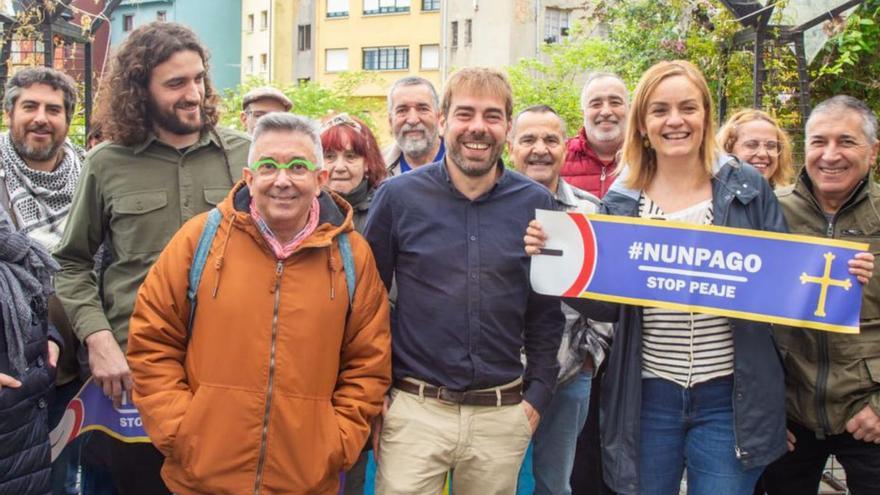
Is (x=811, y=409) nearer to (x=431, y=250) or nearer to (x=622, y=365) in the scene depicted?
(x=622, y=365)

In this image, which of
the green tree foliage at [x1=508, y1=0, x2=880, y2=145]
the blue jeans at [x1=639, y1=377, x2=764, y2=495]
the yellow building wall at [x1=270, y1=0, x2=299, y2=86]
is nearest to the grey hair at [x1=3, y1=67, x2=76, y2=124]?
the blue jeans at [x1=639, y1=377, x2=764, y2=495]

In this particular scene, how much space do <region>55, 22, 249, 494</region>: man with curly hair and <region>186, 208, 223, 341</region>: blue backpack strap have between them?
0.51 m

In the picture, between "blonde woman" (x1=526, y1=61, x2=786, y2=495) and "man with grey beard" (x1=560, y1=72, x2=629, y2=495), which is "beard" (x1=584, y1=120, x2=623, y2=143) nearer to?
"man with grey beard" (x1=560, y1=72, x2=629, y2=495)

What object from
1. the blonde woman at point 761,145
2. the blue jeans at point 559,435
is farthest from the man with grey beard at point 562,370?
the blonde woman at point 761,145

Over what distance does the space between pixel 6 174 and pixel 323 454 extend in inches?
103

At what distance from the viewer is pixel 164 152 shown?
4352mm

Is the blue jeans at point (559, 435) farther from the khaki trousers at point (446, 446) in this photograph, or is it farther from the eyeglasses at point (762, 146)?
the eyeglasses at point (762, 146)

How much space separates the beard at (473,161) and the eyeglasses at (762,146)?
2481 millimetres

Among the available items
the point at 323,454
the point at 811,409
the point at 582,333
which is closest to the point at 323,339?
the point at 323,454

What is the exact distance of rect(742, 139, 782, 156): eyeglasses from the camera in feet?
19.2

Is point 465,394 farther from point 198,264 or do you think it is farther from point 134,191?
point 134,191

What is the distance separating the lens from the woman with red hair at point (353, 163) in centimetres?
501

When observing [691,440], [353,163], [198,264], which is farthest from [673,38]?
[198,264]

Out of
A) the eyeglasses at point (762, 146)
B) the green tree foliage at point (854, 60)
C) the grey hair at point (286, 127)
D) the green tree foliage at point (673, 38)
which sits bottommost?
the grey hair at point (286, 127)
